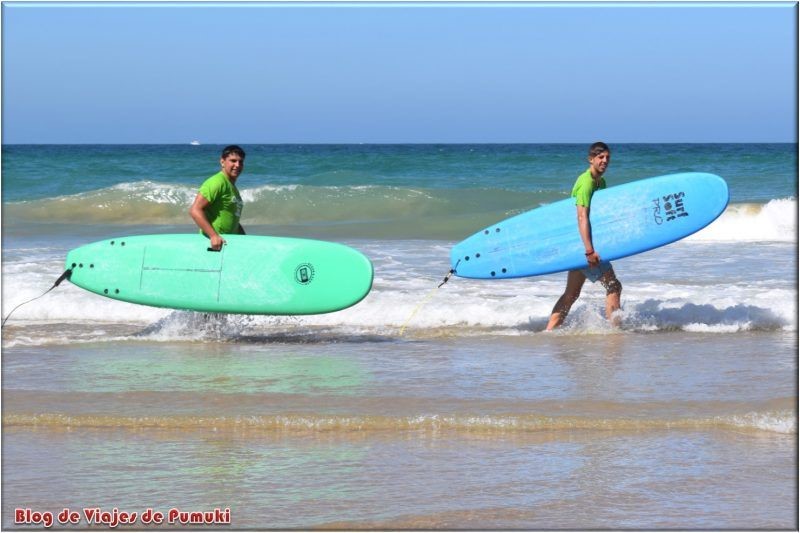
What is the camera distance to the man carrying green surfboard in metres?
7.28

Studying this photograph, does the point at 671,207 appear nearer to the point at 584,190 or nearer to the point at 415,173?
the point at 584,190

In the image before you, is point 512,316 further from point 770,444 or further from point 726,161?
point 726,161

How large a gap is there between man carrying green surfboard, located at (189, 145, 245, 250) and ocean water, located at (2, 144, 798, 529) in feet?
2.36

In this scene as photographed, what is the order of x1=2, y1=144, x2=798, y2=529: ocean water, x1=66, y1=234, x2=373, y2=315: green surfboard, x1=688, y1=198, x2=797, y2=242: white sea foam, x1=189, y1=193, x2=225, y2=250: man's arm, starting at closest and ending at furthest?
x1=2, y1=144, x2=798, y2=529: ocean water → x1=189, y1=193, x2=225, y2=250: man's arm → x1=66, y1=234, x2=373, y2=315: green surfboard → x1=688, y1=198, x2=797, y2=242: white sea foam

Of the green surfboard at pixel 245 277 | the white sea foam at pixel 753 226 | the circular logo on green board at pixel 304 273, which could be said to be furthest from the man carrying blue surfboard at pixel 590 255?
the white sea foam at pixel 753 226

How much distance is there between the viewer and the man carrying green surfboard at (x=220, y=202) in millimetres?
7277

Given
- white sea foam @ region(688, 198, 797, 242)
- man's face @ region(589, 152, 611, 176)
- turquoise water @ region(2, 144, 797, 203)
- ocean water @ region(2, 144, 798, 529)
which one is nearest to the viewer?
ocean water @ region(2, 144, 798, 529)

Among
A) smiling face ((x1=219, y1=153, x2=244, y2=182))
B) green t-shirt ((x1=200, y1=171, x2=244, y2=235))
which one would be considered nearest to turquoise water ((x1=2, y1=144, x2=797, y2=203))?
green t-shirt ((x1=200, y1=171, x2=244, y2=235))

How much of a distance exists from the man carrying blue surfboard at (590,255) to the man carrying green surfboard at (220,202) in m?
2.18

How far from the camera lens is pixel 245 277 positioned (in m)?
7.56

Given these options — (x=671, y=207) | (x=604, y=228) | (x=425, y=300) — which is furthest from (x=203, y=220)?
(x=671, y=207)

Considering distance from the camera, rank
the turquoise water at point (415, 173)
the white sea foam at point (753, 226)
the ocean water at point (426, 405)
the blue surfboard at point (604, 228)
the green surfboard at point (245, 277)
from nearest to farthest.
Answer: the ocean water at point (426, 405) < the green surfboard at point (245, 277) < the blue surfboard at point (604, 228) < the white sea foam at point (753, 226) < the turquoise water at point (415, 173)

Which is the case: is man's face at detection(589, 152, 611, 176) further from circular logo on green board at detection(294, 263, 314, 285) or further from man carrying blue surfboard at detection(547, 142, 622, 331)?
circular logo on green board at detection(294, 263, 314, 285)

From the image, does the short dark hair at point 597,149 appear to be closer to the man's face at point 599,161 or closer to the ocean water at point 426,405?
the man's face at point 599,161
